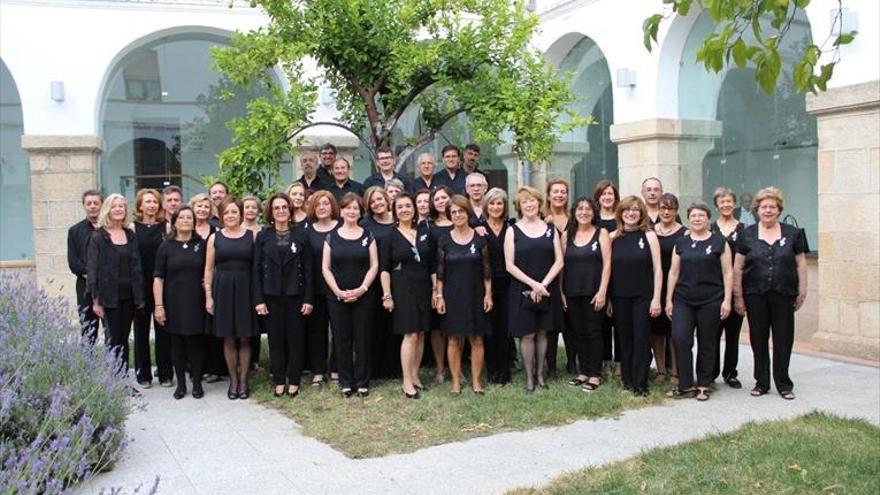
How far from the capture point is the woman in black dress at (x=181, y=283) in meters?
7.17

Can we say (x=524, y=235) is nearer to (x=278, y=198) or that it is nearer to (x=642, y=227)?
(x=642, y=227)

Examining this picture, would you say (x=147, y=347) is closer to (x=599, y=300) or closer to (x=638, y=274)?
(x=599, y=300)

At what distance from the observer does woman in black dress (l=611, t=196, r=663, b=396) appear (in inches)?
273

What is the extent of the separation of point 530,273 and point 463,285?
58 cm

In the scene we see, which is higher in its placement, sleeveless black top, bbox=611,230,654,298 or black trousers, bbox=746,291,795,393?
sleeveless black top, bbox=611,230,654,298

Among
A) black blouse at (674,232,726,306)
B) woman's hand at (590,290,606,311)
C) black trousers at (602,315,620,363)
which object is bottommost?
black trousers at (602,315,620,363)

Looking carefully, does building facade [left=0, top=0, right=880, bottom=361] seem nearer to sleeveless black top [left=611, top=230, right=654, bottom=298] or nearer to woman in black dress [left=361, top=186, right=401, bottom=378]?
woman in black dress [left=361, top=186, right=401, bottom=378]

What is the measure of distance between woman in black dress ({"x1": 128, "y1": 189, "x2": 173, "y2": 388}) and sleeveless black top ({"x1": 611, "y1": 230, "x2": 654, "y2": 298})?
13.5 feet

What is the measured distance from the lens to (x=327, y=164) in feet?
27.4

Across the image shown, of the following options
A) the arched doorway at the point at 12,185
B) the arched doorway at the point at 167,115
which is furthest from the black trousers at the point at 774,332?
the arched doorway at the point at 12,185

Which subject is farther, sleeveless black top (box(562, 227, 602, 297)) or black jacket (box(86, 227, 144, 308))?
black jacket (box(86, 227, 144, 308))

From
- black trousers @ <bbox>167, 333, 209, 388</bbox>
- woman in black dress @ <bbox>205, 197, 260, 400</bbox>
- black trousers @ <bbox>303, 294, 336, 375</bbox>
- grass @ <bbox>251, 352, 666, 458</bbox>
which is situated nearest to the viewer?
grass @ <bbox>251, 352, 666, 458</bbox>

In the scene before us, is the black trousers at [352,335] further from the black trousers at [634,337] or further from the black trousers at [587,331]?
the black trousers at [634,337]

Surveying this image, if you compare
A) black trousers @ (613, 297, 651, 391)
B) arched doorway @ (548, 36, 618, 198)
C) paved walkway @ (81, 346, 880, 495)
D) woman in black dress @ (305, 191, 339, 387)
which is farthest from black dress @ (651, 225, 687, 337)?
arched doorway @ (548, 36, 618, 198)
